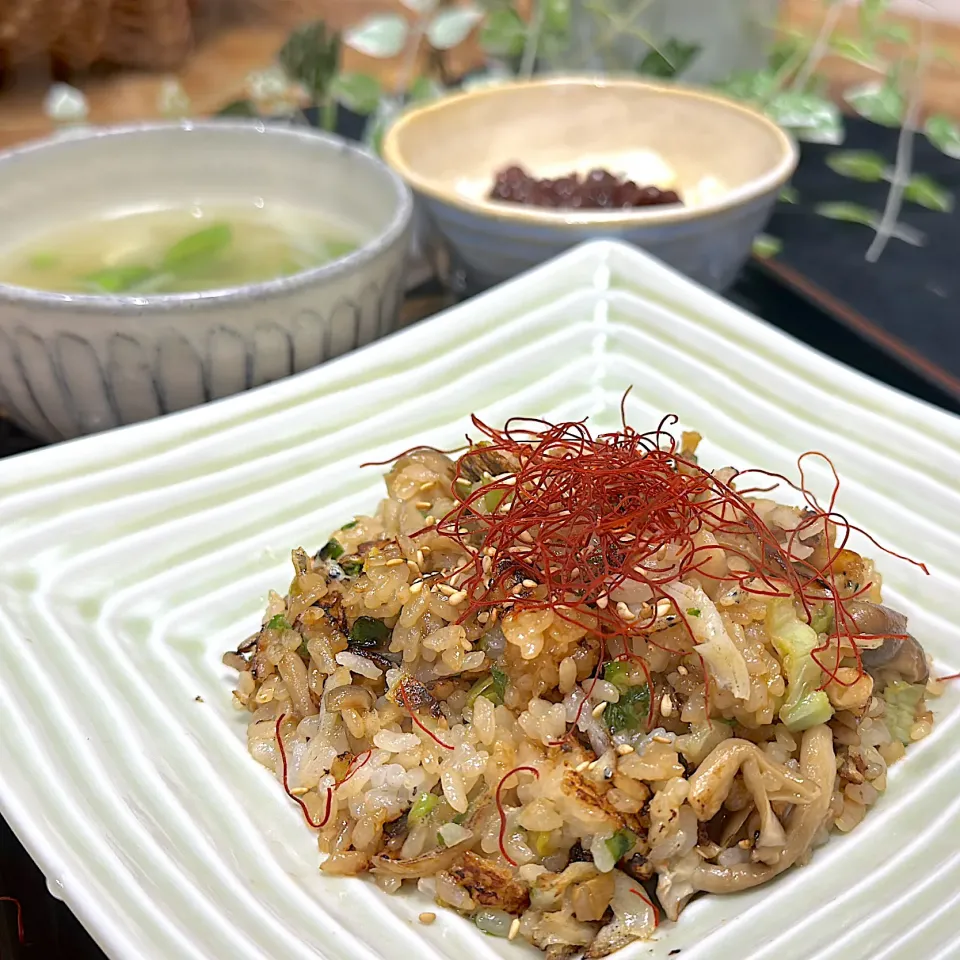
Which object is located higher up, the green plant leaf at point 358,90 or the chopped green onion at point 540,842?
the chopped green onion at point 540,842

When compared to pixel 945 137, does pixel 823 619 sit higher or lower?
higher

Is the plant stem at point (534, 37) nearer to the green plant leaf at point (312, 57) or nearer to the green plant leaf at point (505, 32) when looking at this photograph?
the green plant leaf at point (505, 32)

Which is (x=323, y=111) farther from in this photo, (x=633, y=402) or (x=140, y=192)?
(x=633, y=402)

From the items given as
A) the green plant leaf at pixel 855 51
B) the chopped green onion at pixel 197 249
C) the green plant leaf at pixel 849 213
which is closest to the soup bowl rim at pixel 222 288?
the chopped green onion at pixel 197 249

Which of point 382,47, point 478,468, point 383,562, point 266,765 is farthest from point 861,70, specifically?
point 266,765

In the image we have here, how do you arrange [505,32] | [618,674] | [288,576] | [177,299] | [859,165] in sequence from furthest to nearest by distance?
[505,32] → [859,165] → [177,299] → [288,576] → [618,674]

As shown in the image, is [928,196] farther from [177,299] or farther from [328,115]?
[177,299]

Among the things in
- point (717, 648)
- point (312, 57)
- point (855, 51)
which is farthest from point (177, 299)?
point (855, 51)
